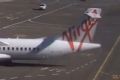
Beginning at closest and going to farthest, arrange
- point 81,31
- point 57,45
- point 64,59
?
point 57,45
point 81,31
point 64,59

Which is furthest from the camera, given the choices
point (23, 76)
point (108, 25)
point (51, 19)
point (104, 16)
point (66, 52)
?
point (104, 16)

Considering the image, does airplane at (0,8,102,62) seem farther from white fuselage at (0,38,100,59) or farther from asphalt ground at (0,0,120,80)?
asphalt ground at (0,0,120,80)

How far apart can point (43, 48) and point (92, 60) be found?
8449 mm

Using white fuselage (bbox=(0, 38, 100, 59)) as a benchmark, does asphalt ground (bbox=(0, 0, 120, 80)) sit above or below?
below

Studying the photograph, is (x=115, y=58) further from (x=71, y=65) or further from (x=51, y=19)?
(x=51, y=19)

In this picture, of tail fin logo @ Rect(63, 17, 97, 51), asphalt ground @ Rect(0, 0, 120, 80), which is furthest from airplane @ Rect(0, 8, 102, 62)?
asphalt ground @ Rect(0, 0, 120, 80)

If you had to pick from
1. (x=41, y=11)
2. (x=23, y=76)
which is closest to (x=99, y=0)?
(x=41, y=11)

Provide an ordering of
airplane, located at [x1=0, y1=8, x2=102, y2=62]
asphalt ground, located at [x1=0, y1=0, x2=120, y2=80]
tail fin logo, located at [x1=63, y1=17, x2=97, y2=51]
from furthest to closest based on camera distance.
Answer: tail fin logo, located at [x1=63, y1=17, x2=97, y2=51]
airplane, located at [x1=0, y1=8, x2=102, y2=62]
asphalt ground, located at [x1=0, y1=0, x2=120, y2=80]

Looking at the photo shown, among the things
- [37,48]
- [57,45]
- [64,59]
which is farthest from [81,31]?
[64,59]

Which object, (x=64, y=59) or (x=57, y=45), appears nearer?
(x=57, y=45)

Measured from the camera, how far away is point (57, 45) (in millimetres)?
54250

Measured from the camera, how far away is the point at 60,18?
112938 millimetres

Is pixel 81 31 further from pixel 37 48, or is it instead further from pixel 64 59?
pixel 64 59

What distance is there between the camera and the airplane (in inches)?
2132
